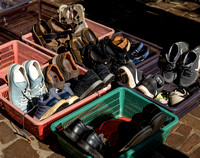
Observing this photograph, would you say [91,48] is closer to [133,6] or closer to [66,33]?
[66,33]

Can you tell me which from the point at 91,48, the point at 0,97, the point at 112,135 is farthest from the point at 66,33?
the point at 112,135

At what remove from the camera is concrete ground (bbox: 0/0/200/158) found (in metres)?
3.05

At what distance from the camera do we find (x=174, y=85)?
13.2 feet

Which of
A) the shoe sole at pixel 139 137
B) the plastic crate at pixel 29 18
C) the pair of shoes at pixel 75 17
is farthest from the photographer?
the plastic crate at pixel 29 18

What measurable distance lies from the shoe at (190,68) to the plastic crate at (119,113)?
97cm

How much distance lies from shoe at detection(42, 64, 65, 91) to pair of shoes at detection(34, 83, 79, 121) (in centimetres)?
17

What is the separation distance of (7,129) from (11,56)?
1359 mm

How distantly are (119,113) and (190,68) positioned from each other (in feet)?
3.83

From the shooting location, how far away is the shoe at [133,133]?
2.56m

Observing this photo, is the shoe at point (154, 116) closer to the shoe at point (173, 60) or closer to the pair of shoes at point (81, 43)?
the shoe at point (173, 60)

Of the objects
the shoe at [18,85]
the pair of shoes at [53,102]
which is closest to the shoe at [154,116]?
the pair of shoes at [53,102]

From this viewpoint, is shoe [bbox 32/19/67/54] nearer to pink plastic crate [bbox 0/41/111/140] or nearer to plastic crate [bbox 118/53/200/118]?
pink plastic crate [bbox 0/41/111/140]

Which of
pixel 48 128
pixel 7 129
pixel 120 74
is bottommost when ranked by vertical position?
pixel 7 129

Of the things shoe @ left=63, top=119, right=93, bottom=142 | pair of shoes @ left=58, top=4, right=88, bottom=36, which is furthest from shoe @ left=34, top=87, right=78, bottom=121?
pair of shoes @ left=58, top=4, right=88, bottom=36
